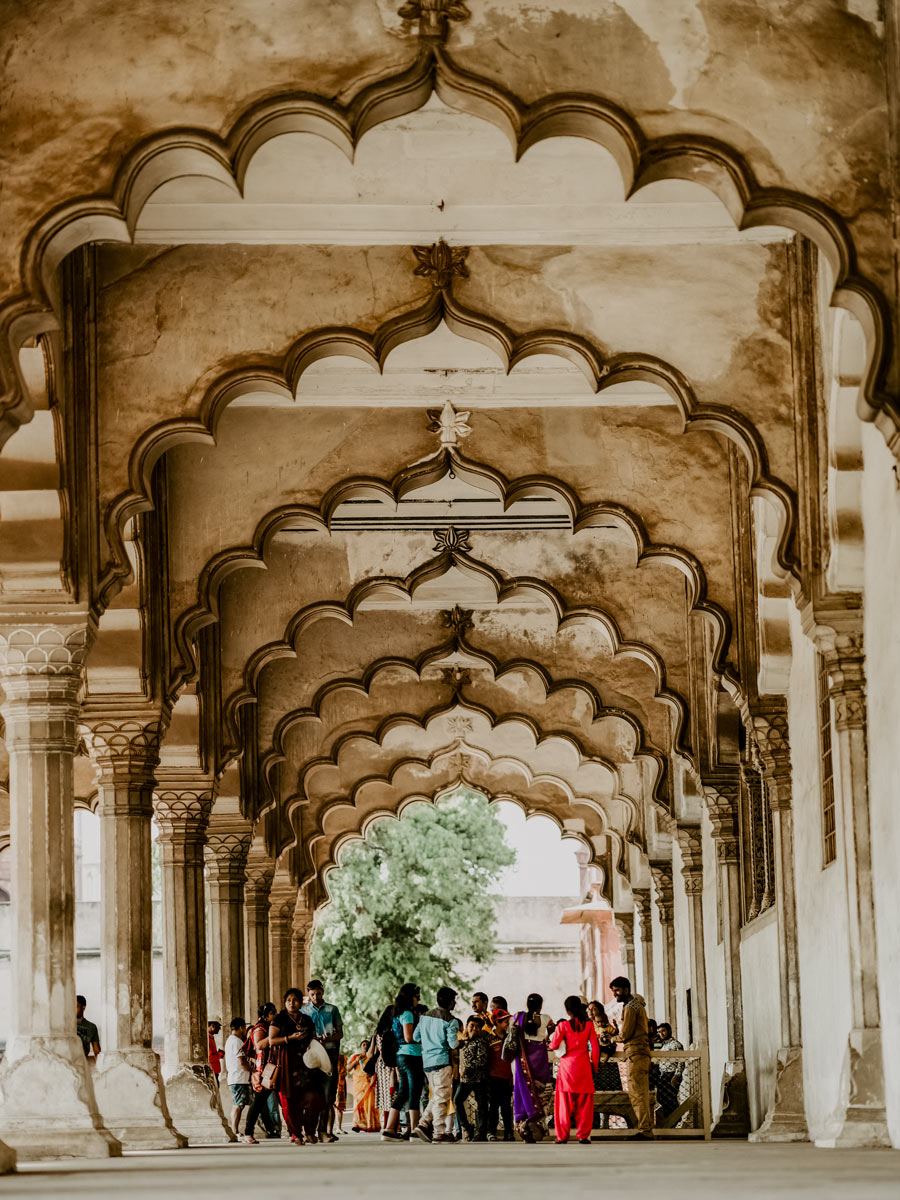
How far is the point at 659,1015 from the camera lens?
26.8m

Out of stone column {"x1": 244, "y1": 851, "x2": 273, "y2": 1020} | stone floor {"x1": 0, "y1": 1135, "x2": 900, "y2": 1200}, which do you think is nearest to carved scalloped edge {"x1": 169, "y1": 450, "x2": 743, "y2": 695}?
stone floor {"x1": 0, "y1": 1135, "x2": 900, "y2": 1200}

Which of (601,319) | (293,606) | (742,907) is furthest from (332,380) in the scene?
(742,907)

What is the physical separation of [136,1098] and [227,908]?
26.1ft

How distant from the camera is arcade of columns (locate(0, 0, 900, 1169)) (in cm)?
927

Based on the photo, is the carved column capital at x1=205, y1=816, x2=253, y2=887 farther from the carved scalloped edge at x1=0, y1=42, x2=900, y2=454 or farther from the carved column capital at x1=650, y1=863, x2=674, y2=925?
the carved scalloped edge at x1=0, y1=42, x2=900, y2=454

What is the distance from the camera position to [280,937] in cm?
3000

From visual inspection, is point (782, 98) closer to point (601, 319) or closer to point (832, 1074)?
point (601, 319)

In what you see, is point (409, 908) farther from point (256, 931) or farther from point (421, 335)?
point (421, 335)

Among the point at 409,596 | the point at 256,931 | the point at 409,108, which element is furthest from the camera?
the point at 256,931

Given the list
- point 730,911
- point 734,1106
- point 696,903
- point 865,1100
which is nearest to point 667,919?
point 696,903

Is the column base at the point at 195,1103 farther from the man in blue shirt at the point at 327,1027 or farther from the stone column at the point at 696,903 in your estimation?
the stone column at the point at 696,903

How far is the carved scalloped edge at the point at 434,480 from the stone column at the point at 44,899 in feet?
8.86

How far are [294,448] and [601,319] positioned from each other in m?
3.51

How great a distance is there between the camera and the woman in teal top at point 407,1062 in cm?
1622
